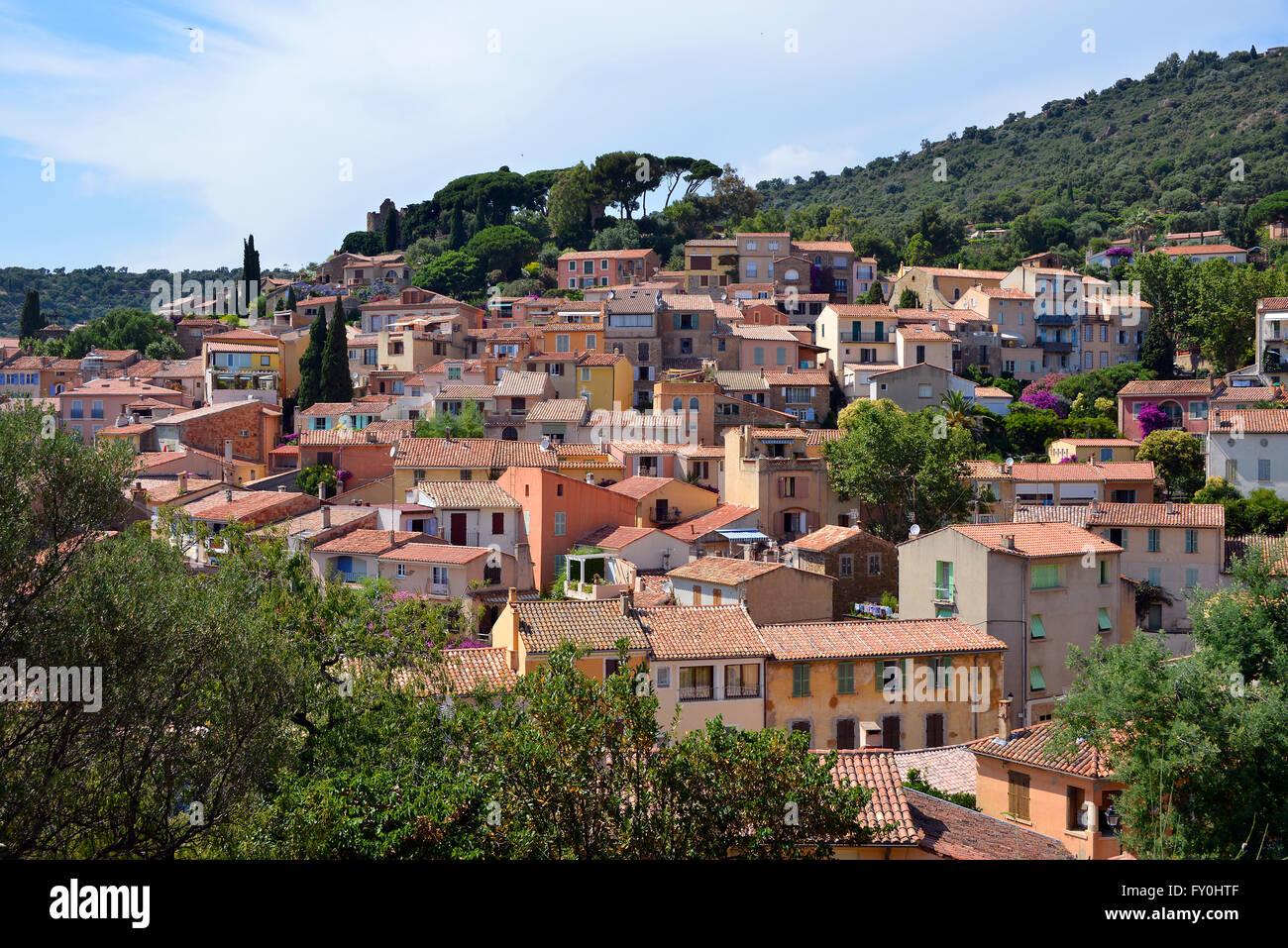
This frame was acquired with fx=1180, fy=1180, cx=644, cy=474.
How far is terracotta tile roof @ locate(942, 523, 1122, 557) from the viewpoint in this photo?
1270 inches

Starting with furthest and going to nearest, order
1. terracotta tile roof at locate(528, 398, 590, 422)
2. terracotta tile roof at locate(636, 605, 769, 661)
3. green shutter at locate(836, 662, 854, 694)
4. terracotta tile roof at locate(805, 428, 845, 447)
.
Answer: terracotta tile roof at locate(528, 398, 590, 422) → terracotta tile roof at locate(805, 428, 845, 447) → green shutter at locate(836, 662, 854, 694) → terracotta tile roof at locate(636, 605, 769, 661)

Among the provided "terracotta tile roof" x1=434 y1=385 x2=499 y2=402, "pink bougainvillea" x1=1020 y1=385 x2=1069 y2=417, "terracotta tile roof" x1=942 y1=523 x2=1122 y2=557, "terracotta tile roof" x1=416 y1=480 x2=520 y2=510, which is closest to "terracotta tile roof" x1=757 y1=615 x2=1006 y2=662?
"terracotta tile roof" x1=942 y1=523 x2=1122 y2=557

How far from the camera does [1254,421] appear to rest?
155 feet

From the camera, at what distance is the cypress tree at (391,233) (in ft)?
346

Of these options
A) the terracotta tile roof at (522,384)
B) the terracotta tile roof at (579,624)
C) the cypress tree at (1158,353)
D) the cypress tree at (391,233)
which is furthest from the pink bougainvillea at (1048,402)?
the cypress tree at (391,233)

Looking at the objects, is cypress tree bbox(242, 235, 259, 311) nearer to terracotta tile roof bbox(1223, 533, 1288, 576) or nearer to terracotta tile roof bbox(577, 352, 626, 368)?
terracotta tile roof bbox(577, 352, 626, 368)

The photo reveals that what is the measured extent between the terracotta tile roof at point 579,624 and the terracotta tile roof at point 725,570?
617 cm

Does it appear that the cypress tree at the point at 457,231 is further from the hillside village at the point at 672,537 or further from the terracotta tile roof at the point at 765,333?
the terracotta tile roof at the point at 765,333

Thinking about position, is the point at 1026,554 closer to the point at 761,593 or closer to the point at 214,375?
the point at 761,593

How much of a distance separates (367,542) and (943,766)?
→ 20.9 metres

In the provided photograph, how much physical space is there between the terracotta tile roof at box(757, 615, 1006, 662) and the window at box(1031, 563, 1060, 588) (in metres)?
2.71

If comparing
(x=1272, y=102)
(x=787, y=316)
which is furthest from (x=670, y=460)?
(x=1272, y=102)

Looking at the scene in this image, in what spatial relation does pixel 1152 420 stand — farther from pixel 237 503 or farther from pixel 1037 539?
pixel 237 503

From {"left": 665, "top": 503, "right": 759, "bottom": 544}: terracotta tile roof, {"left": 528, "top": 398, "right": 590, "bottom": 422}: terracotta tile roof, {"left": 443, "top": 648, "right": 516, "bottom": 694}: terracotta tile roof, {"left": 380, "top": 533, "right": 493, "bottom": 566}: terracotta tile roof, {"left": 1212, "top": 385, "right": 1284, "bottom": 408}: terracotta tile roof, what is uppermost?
{"left": 1212, "top": 385, "right": 1284, "bottom": 408}: terracotta tile roof
